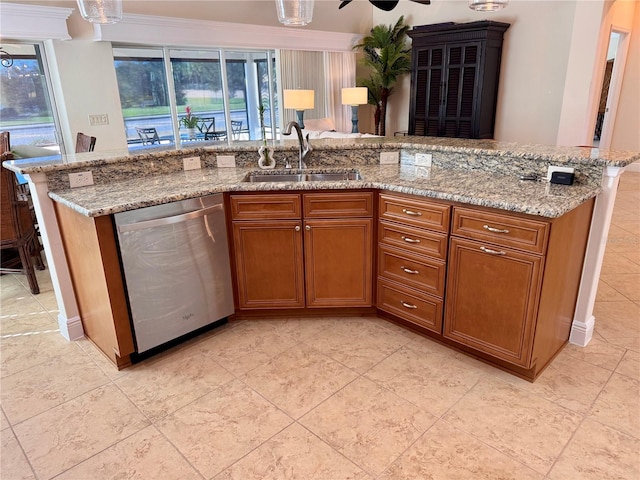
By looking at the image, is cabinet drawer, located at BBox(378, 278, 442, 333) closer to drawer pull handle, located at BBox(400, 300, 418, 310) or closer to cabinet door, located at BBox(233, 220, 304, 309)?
drawer pull handle, located at BBox(400, 300, 418, 310)

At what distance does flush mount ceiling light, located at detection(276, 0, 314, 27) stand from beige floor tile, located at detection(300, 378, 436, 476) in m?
2.09

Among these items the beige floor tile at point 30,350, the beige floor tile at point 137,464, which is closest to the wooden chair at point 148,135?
the beige floor tile at point 30,350

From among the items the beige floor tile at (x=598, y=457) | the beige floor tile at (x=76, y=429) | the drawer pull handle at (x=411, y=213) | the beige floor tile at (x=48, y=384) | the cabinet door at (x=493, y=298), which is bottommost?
the beige floor tile at (x=598, y=457)

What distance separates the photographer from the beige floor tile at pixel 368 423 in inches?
72.0

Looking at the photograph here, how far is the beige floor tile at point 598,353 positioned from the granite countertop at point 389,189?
36.2 inches

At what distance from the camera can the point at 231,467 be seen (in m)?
1.78

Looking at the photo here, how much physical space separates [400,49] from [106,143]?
201 inches

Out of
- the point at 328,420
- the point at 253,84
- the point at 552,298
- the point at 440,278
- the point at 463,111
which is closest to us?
the point at 328,420

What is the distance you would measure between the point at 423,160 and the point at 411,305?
1.04m

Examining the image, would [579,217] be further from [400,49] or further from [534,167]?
[400,49]

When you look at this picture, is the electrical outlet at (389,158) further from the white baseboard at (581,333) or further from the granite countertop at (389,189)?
the white baseboard at (581,333)

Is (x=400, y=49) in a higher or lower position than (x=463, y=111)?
higher

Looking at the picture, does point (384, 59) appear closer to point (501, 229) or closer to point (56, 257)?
point (501, 229)

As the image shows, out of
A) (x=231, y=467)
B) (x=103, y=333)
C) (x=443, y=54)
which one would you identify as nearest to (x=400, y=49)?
(x=443, y=54)
